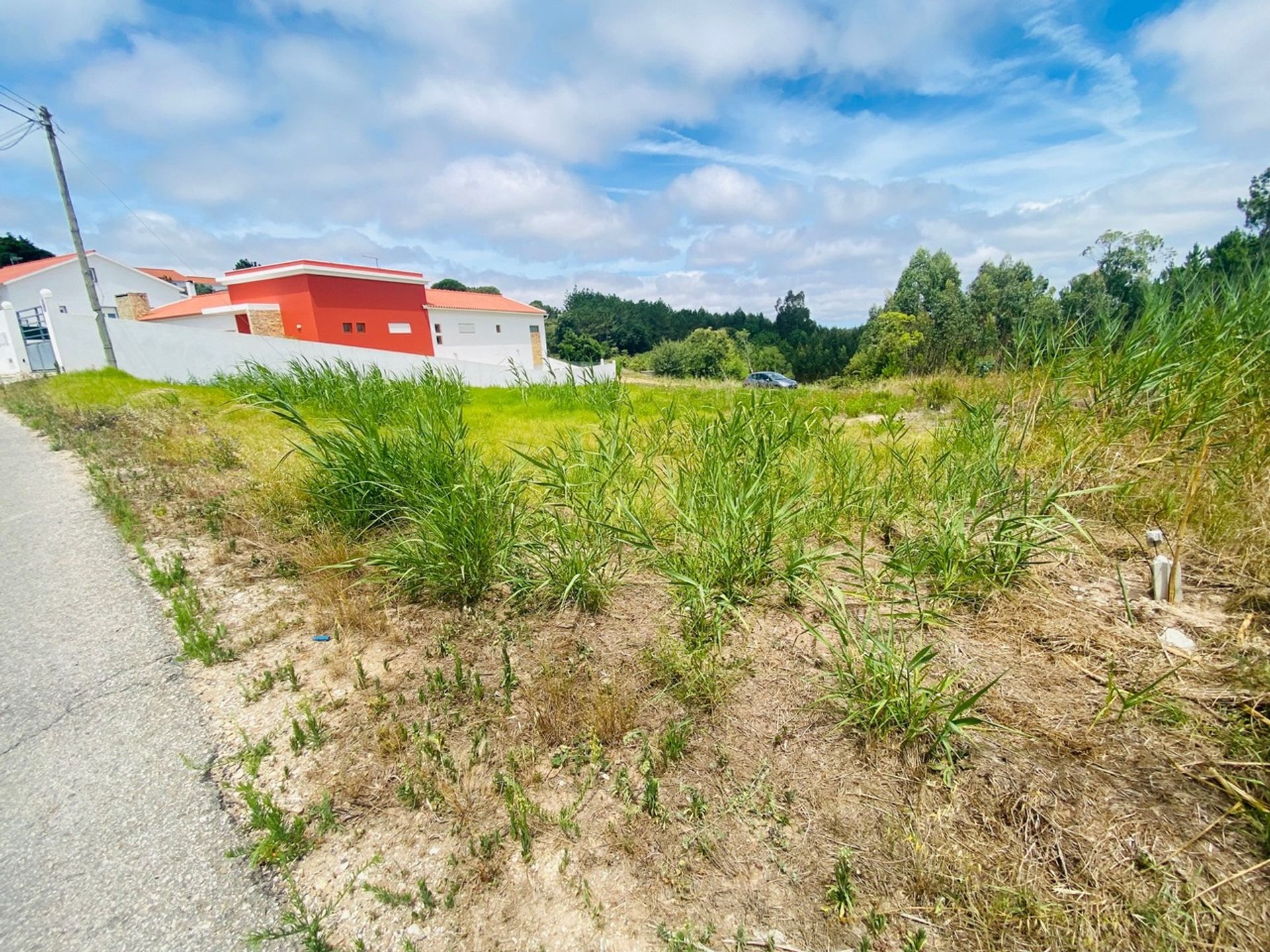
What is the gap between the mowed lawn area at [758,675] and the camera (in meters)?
1.40

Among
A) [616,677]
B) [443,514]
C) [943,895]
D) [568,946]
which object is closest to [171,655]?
[443,514]

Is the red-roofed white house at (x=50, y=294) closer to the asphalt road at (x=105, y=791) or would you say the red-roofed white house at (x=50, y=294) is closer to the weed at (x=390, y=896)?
the asphalt road at (x=105, y=791)

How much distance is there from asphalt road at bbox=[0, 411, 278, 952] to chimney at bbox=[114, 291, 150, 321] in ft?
108

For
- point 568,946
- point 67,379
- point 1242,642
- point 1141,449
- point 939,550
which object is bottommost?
point 568,946

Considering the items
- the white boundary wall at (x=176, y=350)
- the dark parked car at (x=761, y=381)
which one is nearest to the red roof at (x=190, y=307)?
the white boundary wall at (x=176, y=350)

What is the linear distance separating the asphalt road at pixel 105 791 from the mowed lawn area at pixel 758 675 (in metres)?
0.12

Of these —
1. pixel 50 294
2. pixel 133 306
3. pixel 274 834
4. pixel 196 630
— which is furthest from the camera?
pixel 133 306

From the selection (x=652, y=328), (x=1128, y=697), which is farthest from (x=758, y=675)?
(x=652, y=328)

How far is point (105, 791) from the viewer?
1795mm

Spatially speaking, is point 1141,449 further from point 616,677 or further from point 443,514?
point 443,514

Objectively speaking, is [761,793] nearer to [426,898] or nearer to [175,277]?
[426,898]

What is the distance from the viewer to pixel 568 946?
1.33 m

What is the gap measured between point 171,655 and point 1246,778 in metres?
4.05

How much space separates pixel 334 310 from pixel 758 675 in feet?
84.0
